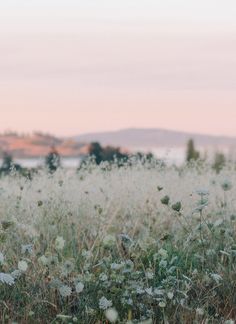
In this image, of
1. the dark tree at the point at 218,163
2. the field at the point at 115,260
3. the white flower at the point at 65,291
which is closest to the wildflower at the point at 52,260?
the field at the point at 115,260

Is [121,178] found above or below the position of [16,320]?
above

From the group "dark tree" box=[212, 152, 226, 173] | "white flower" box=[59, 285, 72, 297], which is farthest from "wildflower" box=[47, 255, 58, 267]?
"dark tree" box=[212, 152, 226, 173]

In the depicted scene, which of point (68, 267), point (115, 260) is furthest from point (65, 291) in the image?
point (115, 260)

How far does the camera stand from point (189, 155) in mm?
19703

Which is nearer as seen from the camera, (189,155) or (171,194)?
(171,194)

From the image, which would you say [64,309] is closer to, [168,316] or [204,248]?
[168,316]

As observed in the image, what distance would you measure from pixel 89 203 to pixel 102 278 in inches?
101

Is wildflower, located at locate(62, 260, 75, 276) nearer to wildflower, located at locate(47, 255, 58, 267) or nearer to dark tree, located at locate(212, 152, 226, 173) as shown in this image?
wildflower, located at locate(47, 255, 58, 267)

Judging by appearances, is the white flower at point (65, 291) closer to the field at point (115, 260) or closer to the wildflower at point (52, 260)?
the field at point (115, 260)

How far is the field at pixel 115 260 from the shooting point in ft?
14.7

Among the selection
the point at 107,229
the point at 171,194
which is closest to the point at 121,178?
the point at 171,194

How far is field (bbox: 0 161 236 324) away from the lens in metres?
4.47

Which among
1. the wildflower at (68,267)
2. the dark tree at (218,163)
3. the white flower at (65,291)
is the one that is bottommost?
the white flower at (65,291)

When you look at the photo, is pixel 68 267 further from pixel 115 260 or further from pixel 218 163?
pixel 218 163
